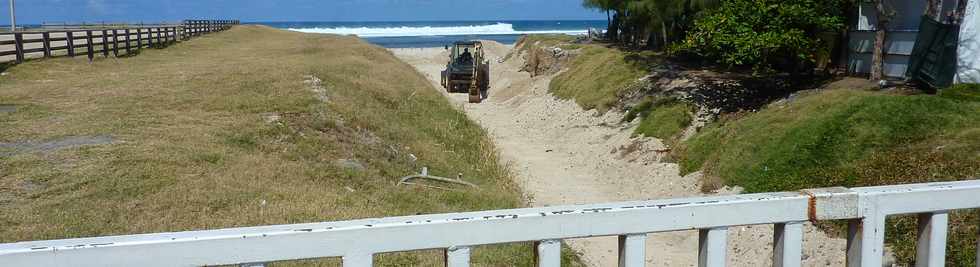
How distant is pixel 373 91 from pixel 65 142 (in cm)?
1248

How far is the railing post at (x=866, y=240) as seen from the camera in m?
2.90

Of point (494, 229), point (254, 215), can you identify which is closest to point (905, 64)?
point (254, 215)

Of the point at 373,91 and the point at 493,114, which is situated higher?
the point at 373,91

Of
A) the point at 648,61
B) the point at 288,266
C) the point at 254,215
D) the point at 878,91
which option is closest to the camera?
the point at 288,266

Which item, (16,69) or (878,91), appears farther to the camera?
(16,69)

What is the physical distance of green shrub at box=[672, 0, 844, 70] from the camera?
62.0ft

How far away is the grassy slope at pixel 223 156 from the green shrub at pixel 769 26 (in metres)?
6.43

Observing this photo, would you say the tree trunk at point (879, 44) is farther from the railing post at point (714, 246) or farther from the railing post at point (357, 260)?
the railing post at point (357, 260)

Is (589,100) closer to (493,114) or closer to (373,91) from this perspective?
(493,114)

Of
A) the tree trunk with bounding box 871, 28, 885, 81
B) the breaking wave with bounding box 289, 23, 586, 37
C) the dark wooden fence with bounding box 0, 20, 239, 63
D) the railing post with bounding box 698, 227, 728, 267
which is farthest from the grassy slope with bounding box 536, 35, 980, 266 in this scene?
the breaking wave with bounding box 289, 23, 586, 37

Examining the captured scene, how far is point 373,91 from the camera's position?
78.3ft

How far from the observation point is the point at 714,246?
2.84 metres

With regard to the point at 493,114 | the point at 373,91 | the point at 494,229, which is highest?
the point at 494,229

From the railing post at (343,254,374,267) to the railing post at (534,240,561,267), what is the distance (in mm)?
567
